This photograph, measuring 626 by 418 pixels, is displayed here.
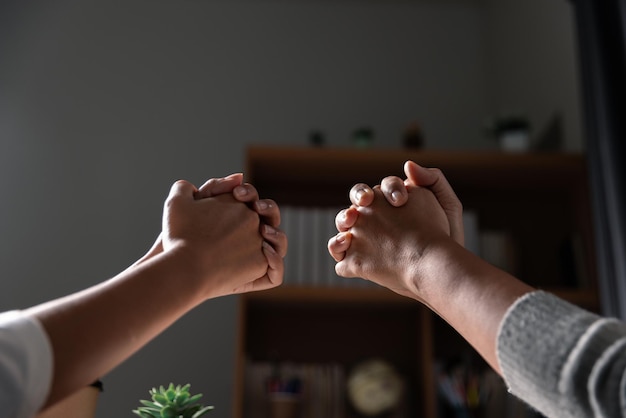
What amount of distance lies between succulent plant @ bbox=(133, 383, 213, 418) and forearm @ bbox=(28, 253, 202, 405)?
0.10 meters

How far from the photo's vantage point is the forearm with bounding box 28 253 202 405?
61cm

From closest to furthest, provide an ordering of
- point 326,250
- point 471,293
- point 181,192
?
point 471,293 → point 181,192 → point 326,250

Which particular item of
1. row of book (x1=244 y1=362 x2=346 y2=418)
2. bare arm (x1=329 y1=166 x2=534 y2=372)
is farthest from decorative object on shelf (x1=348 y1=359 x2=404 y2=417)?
bare arm (x1=329 y1=166 x2=534 y2=372)

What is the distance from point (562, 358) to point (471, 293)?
0.53ft

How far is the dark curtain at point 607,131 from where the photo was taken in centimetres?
181

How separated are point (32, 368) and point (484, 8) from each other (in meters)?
2.73

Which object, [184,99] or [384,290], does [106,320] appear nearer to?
[384,290]

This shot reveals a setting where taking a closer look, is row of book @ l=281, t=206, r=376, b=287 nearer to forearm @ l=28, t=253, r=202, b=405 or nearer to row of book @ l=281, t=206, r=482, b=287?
row of book @ l=281, t=206, r=482, b=287

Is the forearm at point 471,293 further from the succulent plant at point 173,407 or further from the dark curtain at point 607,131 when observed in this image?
the dark curtain at point 607,131

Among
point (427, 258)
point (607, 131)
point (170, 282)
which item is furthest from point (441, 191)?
point (607, 131)

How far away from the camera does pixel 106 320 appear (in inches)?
25.8

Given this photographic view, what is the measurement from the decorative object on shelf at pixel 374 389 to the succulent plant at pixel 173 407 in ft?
4.62

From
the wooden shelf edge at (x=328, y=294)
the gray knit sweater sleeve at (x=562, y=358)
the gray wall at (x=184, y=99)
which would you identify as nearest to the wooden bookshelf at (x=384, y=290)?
the wooden shelf edge at (x=328, y=294)

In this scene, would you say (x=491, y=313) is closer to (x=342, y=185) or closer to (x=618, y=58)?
(x=618, y=58)
